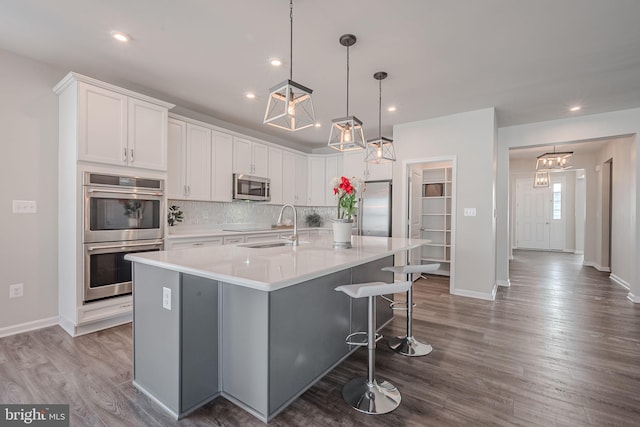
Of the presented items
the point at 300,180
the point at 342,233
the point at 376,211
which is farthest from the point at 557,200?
the point at 342,233

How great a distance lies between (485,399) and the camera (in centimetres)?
185

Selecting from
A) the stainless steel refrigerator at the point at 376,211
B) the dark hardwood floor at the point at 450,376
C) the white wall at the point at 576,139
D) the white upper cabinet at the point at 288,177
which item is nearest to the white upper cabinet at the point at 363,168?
the stainless steel refrigerator at the point at 376,211

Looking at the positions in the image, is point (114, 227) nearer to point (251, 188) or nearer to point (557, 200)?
point (251, 188)

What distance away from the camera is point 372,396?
1.80 metres

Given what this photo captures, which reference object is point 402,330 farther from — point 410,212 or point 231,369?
point 410,212

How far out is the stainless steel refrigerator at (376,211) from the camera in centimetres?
504

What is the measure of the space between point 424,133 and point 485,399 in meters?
3.73

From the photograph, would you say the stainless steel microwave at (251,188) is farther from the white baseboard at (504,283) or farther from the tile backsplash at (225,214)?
the white baseboard at (504,283)

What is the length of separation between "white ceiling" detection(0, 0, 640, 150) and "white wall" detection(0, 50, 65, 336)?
27 cm

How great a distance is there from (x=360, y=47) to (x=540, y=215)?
31.7 feet

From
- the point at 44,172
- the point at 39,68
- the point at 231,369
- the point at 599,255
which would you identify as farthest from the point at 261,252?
the point at 599,255

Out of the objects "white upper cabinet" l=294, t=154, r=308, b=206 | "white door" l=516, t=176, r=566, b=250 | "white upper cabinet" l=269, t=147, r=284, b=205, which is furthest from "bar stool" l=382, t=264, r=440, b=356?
"white door" l=516, t=176, r=566, b=250

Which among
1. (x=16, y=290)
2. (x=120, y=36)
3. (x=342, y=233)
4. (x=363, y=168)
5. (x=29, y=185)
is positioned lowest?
(x=16, y=290)

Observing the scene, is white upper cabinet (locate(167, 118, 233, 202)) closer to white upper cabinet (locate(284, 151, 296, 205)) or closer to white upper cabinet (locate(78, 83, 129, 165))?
white upper cabinet (locate(78, 83, 129, 165))
